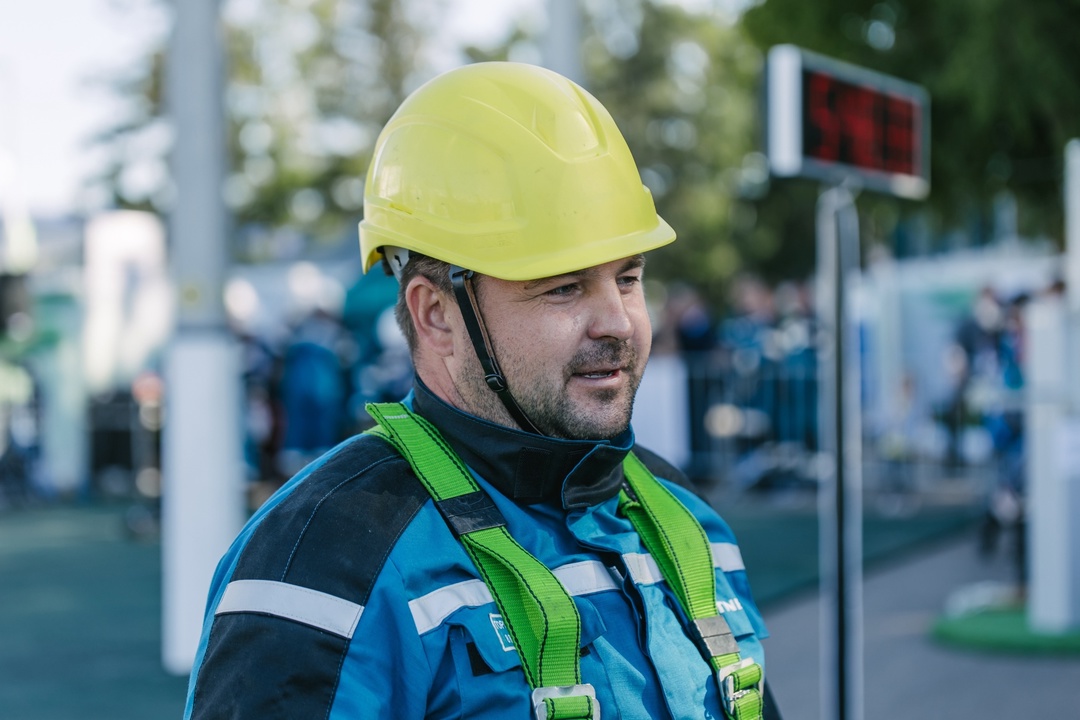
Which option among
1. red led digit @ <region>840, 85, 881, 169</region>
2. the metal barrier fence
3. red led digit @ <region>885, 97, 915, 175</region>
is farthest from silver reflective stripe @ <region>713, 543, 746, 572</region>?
the metal barrier fence

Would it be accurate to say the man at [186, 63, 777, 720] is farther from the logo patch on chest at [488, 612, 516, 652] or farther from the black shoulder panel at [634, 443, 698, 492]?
the black shoulder panel at [634, 443, 698, 492]

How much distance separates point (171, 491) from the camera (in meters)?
6.30

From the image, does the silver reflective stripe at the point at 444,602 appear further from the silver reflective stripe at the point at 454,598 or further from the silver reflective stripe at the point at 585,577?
the silver reflective stripe at the point at 585,577

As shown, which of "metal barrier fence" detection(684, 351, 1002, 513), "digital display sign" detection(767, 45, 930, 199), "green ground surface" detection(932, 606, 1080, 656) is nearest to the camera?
"digital display sign" detection(767, 45, 930, 199)

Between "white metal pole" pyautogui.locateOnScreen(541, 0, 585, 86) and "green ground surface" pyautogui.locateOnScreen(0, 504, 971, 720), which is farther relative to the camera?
"white metal pole" pyautogui.locateOnScreen(541, 0, 585, 86)

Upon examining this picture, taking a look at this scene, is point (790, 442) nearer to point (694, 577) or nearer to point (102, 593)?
point (102, 593)

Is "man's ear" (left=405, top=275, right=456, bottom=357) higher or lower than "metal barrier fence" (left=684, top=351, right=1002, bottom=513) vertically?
higher

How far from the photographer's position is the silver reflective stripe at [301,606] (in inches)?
66.3

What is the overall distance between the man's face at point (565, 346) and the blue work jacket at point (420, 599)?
2.1 inches

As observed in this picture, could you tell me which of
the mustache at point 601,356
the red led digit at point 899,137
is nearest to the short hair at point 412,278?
the mustache at point 601,356

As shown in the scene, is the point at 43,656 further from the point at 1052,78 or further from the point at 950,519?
the point at 1052,78

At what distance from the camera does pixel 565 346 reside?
197cm

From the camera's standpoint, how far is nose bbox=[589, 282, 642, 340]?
198 cm

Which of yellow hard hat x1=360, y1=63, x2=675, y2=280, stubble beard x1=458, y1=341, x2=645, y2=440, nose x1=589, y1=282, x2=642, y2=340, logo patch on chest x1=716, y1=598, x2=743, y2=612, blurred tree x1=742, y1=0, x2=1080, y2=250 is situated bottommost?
logo patch on chest x1=716, y1=598, x2=743, y2=612
